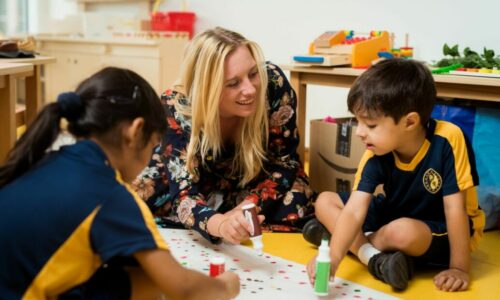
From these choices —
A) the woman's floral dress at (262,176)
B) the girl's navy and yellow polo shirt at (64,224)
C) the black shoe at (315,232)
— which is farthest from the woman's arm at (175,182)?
the girl's navy and yellow polo shirt at (64,224)

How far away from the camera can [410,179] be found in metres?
1.64

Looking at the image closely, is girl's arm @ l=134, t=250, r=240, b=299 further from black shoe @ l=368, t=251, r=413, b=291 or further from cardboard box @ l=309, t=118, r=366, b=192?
cardboard box @ l=309, t=118, r=366, b=192

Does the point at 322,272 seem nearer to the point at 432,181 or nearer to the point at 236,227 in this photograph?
the point at 236,227

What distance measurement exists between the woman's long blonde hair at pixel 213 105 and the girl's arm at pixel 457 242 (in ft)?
1.99

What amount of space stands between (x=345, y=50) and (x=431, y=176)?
874 mm

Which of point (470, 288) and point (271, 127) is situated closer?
point (470, 288)

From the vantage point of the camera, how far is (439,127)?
63.6 inches

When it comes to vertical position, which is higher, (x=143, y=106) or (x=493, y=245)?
(x=143, y=106)

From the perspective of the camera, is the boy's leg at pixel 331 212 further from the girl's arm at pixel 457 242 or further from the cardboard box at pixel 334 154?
the cardboard box at pixel 334 154

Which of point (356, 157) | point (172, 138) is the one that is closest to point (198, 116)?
point (172, 138)

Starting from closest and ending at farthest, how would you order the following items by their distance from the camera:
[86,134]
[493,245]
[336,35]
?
[86,134] < [493,245] < [336,35]

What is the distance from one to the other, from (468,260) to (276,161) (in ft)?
2.21

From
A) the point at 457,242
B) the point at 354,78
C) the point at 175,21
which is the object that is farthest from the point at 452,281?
the point at 175,21

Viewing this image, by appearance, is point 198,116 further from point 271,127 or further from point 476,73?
point 476,73
